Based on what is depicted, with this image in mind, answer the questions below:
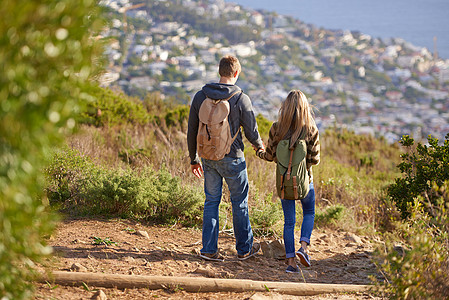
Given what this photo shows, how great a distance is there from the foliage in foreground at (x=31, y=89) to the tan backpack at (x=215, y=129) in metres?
2.21

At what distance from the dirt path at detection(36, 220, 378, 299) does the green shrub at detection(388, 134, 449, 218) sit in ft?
2.52

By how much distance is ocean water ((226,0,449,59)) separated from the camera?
3319 inches

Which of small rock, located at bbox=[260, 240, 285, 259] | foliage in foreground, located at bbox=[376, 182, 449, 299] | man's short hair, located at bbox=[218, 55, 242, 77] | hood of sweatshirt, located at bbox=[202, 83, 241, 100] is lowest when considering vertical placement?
small rock, located at bbox=[260, 240, 285, 259]

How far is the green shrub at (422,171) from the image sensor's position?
15.8ft

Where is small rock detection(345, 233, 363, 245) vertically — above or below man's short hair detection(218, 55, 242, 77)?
below

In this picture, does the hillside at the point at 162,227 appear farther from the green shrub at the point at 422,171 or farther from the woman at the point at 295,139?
the green shrub at the point at 422,171

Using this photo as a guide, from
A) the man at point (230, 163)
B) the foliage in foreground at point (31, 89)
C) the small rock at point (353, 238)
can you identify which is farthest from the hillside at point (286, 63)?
the foliage in foreground at point (31, 89)

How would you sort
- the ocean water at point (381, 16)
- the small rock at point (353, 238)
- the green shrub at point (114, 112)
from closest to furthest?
the small rock at point (353, 238), the green shrub at point (114, 112), the ocean water at point (381, 16)

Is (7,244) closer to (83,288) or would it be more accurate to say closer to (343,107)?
(83,288)

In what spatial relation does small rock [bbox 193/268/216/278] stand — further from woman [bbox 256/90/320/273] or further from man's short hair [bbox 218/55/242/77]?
man's short hair [bbox 218/55/242/77]

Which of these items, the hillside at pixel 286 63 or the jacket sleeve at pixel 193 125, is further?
the hillside at pixel 286 63

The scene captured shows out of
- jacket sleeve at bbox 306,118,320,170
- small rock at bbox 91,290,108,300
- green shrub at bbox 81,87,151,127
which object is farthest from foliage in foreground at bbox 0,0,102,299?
green shrub at bbox 81,87,151,127

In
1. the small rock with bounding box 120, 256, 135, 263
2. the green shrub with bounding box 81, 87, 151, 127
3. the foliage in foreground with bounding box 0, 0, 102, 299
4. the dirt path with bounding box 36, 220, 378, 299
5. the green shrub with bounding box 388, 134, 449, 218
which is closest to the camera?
the foliage in foreground with bounding box 0, 0, 102, 299

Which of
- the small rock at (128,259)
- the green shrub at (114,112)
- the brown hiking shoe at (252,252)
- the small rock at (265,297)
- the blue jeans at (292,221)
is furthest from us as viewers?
the green shrub at (114,112)
